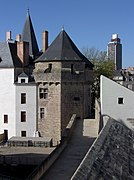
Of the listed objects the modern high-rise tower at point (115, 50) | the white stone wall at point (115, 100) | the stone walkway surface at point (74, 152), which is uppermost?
the modern high-rise tower at point (115, 50)

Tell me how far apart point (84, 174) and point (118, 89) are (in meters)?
21.3

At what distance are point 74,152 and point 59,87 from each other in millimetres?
13138

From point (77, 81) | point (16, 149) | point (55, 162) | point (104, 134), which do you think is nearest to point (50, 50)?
point (77, 81)

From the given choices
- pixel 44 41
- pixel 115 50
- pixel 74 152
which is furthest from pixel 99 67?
pixel 115 50

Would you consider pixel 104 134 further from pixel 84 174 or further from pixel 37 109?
pixel 37 109

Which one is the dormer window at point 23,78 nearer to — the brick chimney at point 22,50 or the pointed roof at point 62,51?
the brick chimney at point 22,50

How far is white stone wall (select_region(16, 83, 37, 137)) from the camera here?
33.1 metres

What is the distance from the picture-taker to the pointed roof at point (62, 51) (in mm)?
31531

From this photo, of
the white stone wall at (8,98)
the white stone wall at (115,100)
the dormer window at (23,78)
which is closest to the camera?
the white stone wall at (115,100)

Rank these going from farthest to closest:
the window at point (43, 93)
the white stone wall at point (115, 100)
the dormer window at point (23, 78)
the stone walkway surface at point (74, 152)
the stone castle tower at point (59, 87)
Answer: the dormer window at point (23, 78)
the window at point (43, 93)
the stone castle tower at point (59, 87)
the white stone wall at point (115, 100)
the stone walkway surface at point (74, 152)

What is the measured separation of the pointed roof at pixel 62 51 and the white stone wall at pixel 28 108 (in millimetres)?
3248

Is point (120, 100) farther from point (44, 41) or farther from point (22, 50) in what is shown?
point (44, 41)

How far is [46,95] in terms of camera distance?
3241 centimetres

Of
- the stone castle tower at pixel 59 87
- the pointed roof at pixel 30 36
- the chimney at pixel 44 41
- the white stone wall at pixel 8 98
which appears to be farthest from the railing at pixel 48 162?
the pointed roof at pixel 30 36
